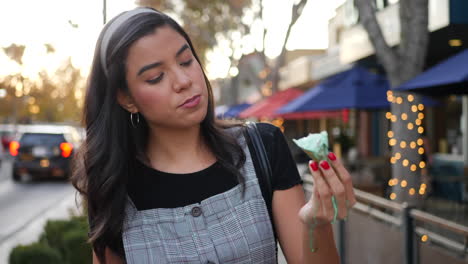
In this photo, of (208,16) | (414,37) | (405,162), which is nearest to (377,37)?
(414,37)

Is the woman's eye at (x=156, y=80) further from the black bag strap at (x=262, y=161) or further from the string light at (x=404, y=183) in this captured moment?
the string light at (x=404, y=183)

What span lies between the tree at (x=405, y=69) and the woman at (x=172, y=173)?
20.0ft

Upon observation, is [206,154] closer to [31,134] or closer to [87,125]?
[87,125]

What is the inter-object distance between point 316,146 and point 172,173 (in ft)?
2.54

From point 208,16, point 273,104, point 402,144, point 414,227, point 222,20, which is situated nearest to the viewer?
point 414,227

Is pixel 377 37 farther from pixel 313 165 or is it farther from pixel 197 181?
pixel 313 165

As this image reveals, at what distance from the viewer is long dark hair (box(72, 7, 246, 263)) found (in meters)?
2.23

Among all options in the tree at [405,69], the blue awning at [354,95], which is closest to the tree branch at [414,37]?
the tree at [405,69]

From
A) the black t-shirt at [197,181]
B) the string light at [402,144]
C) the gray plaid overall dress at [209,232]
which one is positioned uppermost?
the black t-shirt at [197,181]

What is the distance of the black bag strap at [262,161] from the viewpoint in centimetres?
216

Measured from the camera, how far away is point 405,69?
8.02m

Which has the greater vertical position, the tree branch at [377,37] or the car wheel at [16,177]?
the tree branch at [377,37]

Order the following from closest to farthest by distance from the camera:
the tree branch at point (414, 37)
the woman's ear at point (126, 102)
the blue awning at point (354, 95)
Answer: the woman's ear at point (126, 102), the tree branch at point (414, 37), the blue awning at point (354, 95)

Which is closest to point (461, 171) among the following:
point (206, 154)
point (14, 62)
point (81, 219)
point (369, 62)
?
point (369, 62)
